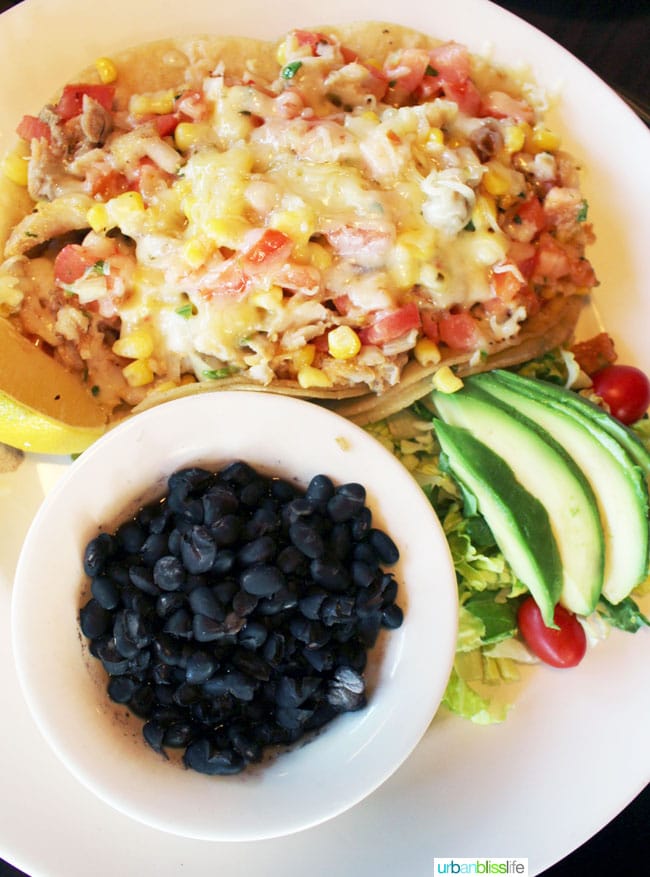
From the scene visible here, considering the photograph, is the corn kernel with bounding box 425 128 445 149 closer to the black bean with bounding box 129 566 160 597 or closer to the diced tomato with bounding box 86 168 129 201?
the diced tomato with bounding box 86 168 129 201

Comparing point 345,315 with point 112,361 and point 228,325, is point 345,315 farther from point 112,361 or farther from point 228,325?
point 112,361

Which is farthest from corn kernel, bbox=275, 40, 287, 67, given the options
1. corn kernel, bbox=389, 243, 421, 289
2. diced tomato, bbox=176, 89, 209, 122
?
corn kernel, bbox=389, 243, 421, 289

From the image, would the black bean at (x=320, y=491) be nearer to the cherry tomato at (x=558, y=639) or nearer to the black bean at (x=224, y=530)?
the black bean at (x=224, y=530)

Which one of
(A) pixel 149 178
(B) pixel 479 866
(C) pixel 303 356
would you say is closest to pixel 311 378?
(C) pixel 303 356

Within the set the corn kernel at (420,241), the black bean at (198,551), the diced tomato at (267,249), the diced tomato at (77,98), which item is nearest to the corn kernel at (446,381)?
the corn kernel at (420,241)

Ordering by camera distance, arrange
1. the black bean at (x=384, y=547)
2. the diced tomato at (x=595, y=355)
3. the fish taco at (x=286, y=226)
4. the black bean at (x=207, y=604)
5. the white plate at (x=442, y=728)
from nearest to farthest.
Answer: the black bean at (x=207, y=604) → the black bean at (x=384, y=547) → the fish taco at (x=286, y=226) → the white plate at (x=442, y=728) → the diced tomato at (x=595, y=355)

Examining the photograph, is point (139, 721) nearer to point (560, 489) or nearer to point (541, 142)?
point (560, 489)

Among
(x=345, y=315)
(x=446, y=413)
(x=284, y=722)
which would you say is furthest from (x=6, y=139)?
(x=284, y=722)
